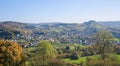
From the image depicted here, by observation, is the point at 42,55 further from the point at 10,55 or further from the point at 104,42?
the point at 104,42

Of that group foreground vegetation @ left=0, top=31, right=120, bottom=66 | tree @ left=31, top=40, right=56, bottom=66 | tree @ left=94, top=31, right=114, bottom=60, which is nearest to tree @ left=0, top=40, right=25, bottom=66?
foreground vegetation @ left=0, top=31, right=120, bottom=66

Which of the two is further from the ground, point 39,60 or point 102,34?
point 102,34

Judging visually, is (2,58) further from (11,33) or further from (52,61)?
(11,33)

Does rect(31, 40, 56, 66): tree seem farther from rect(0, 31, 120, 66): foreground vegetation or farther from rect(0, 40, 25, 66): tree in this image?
rect(0, 40, 25, 66): tree

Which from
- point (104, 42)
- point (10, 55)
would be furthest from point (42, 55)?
point (104, 42)

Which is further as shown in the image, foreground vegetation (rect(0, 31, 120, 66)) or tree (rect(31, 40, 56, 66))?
tree (rect(31, 40, 56, 66))

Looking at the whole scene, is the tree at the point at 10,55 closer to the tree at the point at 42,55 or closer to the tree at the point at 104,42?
the tree at the point at 42,55

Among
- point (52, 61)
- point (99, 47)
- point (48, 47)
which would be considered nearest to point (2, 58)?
point (52, 61)

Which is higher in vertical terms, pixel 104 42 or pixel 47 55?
pixel 104 42
